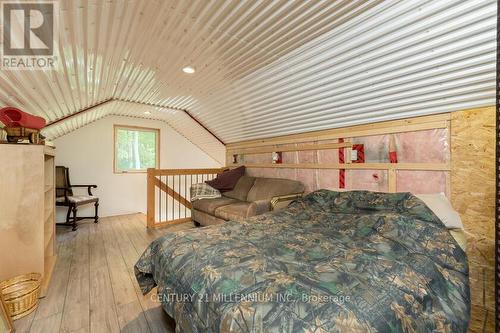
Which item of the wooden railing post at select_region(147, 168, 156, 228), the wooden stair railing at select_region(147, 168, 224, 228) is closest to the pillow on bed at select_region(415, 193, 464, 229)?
the wooden stair railing at select_region(147, 168, 224, 228)

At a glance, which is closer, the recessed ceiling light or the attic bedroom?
the attic bedroom

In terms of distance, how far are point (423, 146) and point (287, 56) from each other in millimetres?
1735

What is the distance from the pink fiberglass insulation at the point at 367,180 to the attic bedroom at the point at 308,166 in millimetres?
23

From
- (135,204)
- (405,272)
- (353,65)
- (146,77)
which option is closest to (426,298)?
(405,272)

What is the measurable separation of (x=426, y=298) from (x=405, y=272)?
0.42 ft

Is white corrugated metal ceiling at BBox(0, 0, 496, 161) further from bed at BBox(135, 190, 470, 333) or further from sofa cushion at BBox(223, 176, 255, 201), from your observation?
sofa cushion at BBox(223, 176, 255, 201)

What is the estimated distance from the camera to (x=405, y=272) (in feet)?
3.76

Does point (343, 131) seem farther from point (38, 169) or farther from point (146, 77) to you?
point (38, 169)

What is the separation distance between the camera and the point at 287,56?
7.30ft

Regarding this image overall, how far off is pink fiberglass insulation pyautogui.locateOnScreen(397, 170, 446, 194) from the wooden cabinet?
360 centimetres

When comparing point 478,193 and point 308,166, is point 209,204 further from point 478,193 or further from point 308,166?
point 478,193

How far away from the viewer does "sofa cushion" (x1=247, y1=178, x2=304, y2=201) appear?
3.43m

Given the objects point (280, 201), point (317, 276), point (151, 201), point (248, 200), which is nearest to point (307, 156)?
point (280, 201)

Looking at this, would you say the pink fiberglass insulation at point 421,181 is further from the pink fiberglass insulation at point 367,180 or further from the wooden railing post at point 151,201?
the wooden railing post at point 151,201
